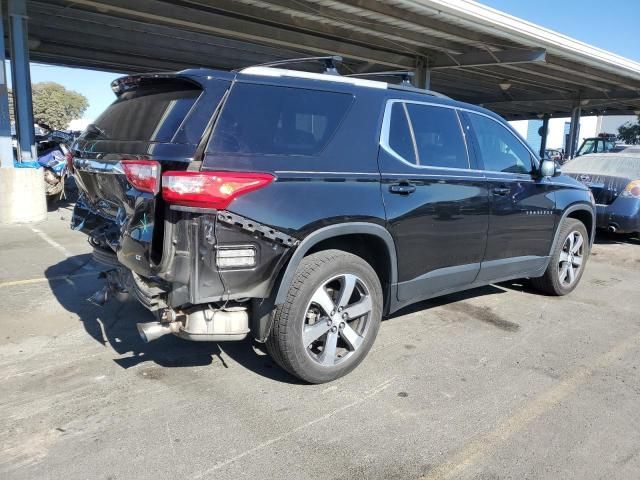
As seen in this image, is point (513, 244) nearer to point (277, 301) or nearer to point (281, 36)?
point (277, 301)

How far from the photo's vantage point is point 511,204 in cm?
466

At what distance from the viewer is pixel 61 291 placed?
17.4 ft

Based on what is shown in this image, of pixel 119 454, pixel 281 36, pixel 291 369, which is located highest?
pixel 281 36

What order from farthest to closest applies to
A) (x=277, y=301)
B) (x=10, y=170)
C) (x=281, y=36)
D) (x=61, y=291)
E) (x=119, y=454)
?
(x=281, y=36), (x=10, y=170), (x=61, y=291), (x=277, y=301), (x=119, y=454)

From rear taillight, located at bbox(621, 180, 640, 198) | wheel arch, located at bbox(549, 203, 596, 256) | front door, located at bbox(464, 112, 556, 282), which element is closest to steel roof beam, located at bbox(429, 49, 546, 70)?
rear taillight, located at bbox(621, 180, 640, 198)

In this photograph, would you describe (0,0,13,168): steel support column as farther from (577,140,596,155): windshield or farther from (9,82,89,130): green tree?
(9,82,89,130): green tree

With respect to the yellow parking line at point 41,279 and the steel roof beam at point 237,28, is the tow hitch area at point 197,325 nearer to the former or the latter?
the yellow parking line at point 41,279

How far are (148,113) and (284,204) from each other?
3.64 feet

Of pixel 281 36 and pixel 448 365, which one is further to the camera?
pixel 281 36

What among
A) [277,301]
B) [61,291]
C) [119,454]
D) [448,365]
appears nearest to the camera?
[119,454]

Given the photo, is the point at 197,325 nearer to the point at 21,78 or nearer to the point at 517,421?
the point at 517,421

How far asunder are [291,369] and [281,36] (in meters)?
11.3

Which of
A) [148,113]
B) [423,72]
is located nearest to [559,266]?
[148,113]

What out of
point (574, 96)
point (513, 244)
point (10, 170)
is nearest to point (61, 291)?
point (513, 244)
